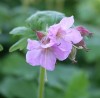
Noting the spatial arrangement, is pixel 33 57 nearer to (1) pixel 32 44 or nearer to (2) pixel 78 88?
(1) pixel 32 44

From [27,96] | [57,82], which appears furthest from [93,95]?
[27,96]

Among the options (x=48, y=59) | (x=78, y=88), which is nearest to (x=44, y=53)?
(x=48, y=59)

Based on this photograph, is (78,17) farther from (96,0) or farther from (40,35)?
(40,35)

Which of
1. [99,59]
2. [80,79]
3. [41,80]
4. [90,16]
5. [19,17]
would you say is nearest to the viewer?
[41,80]

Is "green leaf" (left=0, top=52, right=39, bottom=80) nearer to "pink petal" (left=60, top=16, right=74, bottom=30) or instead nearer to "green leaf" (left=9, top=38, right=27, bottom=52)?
"green leaf" (left=9, top=38, right=27, bottom=52)

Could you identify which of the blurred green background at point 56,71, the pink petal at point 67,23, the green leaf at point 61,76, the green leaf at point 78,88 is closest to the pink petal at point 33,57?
the pink petal at point 67,23

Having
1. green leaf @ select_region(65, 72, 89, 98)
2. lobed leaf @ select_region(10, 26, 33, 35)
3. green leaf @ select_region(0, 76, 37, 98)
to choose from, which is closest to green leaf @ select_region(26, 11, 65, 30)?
lobed leaf @ select_region(10, 26, 33, 35)
